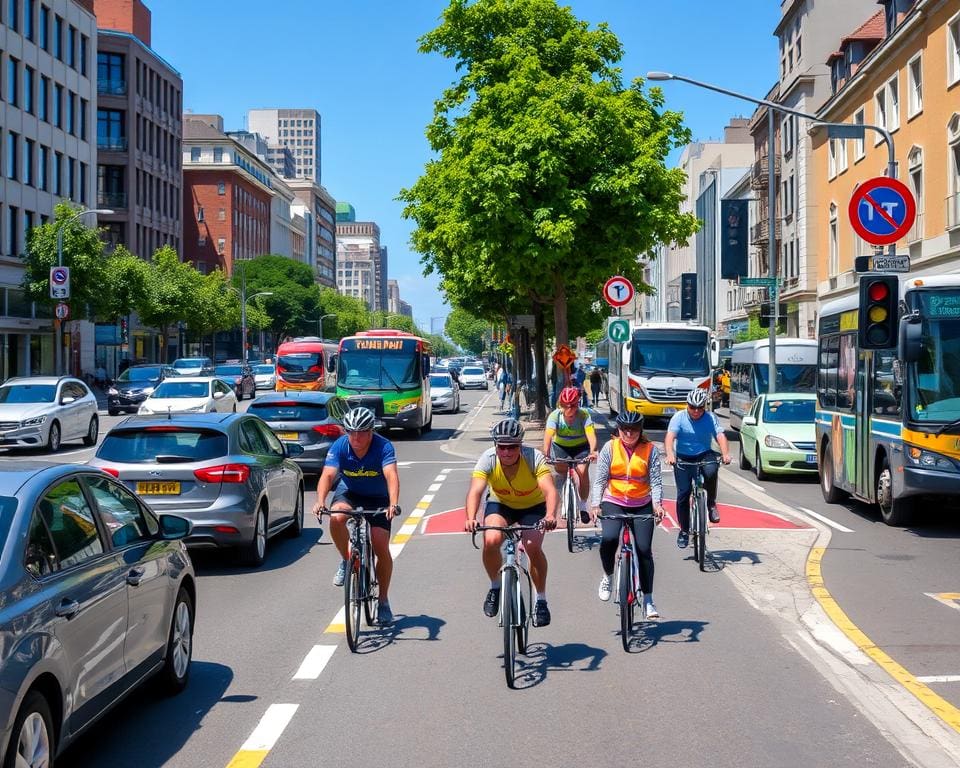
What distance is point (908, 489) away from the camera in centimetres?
1409

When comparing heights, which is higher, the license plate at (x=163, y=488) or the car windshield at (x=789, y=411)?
the car windshield at (x=789, y=411)

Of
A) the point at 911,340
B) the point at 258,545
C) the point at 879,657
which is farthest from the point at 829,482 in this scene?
the point at 879,657

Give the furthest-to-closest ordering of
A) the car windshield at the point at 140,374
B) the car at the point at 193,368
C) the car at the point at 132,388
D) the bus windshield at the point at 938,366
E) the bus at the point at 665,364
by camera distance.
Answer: the car at the point at 193,368, the car windshield at the point at 140,374, the car at the point at 132,388, the bus at the point at 665,364, the bus windshield at the point at 938,366

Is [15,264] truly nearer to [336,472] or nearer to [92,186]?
[92,186]

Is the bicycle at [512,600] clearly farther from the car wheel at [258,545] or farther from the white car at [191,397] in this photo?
the white car at [191,397]

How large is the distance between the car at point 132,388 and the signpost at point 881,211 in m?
32.9

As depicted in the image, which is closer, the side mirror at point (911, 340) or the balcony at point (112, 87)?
the side mirror at point (911, 340)

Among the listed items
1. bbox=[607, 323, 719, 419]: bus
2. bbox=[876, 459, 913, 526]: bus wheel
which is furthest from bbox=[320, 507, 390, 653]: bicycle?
bbox=[607, 323, 719, 419]: bus

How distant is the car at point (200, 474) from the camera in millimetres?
11453

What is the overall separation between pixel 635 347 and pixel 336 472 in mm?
27925

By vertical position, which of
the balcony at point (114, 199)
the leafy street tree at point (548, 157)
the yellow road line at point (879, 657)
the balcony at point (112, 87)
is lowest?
the yellow road line at point (879, 657)

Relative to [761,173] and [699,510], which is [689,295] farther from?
[699,510]

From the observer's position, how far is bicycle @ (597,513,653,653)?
7.99m

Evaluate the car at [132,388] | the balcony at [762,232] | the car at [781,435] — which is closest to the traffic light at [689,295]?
the balcony at [762,232]
